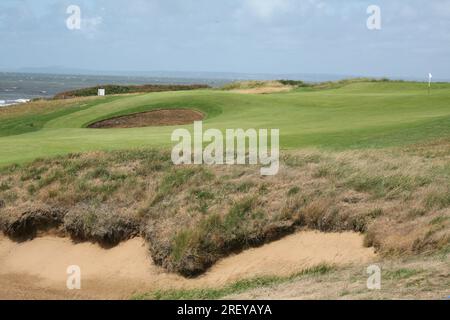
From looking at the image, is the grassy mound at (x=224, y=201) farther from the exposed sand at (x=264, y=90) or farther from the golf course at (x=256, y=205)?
the exposed sand at (x=264, y=90)

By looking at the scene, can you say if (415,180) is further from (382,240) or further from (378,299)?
(378,299)

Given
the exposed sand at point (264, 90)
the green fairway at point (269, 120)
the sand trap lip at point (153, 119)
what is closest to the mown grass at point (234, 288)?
the green fairway at point (269, 120)

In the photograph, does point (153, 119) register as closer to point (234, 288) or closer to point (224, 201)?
point (224, 201)

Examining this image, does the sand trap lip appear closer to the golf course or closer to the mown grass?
the golf course

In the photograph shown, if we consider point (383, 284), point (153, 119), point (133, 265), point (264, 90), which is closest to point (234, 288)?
point (133, 265)

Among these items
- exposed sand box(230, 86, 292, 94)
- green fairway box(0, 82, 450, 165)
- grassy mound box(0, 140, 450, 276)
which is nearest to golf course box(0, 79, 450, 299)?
grassy mound box(0, 140, 450, 276)

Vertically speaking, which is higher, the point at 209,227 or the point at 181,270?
the point at 209,227
